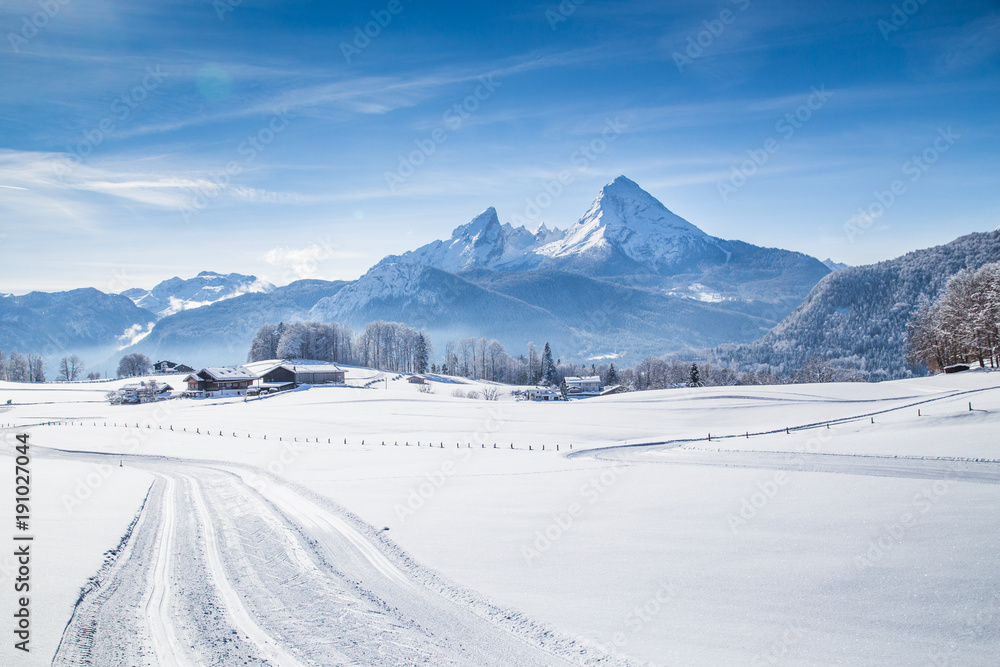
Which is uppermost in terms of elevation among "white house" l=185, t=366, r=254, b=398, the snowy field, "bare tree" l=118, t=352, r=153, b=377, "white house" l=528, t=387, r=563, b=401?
"bare tree" l=118, t=352, r=153, b=377

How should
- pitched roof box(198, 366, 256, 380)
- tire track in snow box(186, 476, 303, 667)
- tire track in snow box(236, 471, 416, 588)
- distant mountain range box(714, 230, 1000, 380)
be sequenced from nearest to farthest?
tire track in snow box(186, 476, 303, 667)
tire track in snow box(236, 471, 416, 588)
pitched roof box(198, 366, 256, 380)
distant mountain range box(714, 230, 1000, 380)

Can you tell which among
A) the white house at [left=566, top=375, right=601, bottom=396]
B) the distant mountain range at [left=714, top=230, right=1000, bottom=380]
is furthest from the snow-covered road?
the distant mountain range at [left=714, top=230, right=1000, bottom=380]

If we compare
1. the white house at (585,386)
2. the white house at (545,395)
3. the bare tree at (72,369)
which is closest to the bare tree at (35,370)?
the bare tree at (72,369)

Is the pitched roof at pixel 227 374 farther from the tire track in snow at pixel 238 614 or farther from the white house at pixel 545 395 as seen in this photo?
the tire track in snow at pixel 238 614

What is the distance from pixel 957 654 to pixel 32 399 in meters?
122

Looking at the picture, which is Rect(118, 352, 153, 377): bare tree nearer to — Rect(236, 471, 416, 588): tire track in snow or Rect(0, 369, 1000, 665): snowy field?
Rect(0, 369, 1000, 665): snowy field

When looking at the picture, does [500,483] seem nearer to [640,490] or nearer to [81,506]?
[640,490]

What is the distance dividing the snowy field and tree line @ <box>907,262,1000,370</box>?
4063 cm

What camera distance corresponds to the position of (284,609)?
38.9 ft

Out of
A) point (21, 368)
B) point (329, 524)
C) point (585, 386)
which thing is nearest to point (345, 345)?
point (585, 386)

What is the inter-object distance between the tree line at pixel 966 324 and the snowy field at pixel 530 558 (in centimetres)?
4063

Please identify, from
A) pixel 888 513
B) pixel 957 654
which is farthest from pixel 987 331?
pixel 957 654

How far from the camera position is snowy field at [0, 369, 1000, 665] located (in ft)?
32.9

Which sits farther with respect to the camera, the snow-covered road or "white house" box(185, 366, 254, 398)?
"white house" box(185, 366, 254, 398)
